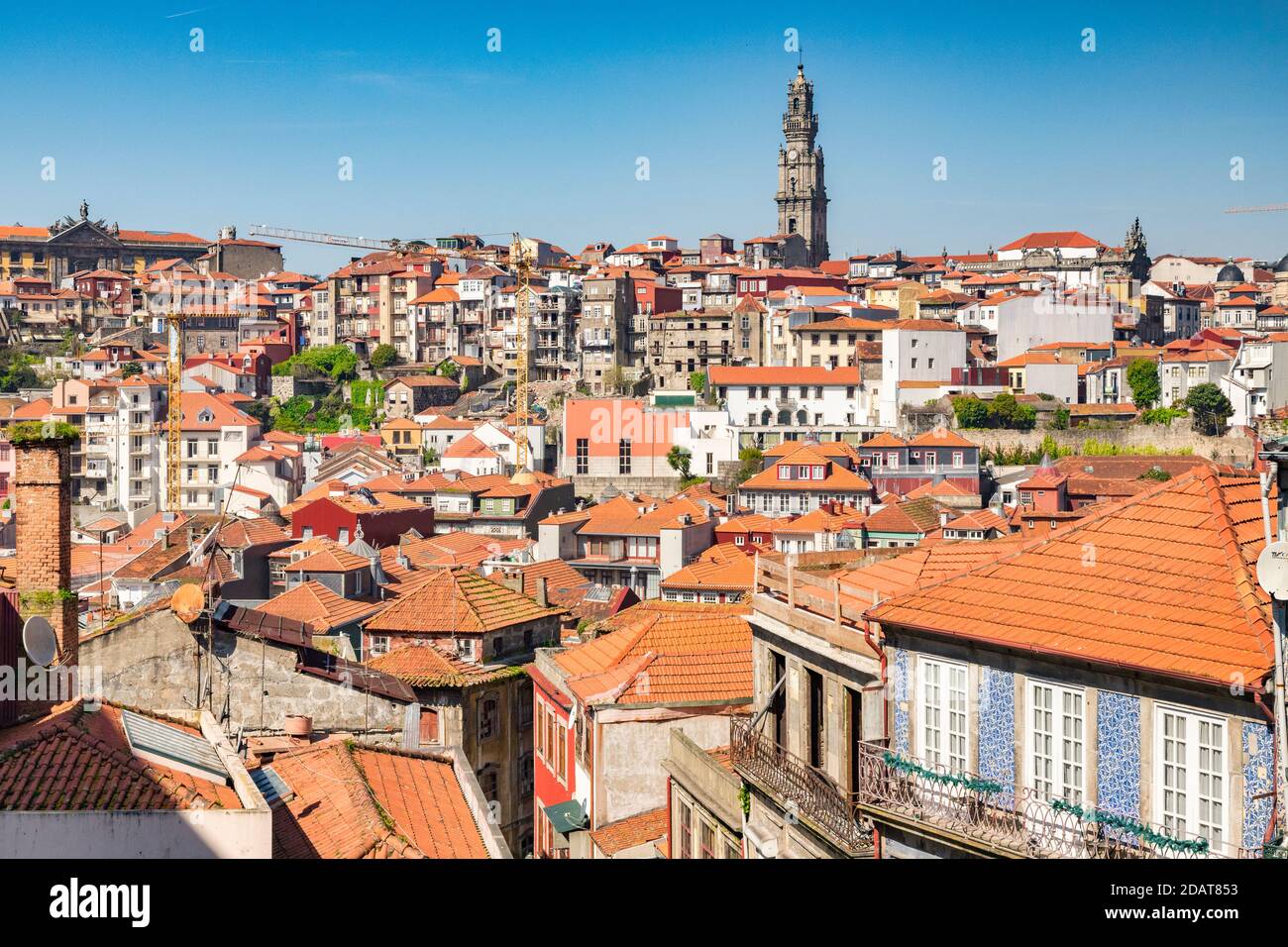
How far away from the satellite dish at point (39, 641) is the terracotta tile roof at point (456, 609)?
7.27 m

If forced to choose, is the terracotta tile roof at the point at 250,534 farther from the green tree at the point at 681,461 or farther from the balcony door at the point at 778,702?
the balcony door at the point at 778,702

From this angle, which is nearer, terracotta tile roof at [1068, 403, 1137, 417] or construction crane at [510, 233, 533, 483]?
terracotta tile roof at [1068, 403, 1137, 417]

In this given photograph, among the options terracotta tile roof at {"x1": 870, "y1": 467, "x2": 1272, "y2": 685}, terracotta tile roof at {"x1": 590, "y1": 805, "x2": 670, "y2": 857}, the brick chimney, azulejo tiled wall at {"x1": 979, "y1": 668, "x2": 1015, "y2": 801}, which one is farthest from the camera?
terracotta tile roof at {"x1": 590, "y1": 805, "x2": 670, "y2": 857}

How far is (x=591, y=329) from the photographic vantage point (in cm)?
5969

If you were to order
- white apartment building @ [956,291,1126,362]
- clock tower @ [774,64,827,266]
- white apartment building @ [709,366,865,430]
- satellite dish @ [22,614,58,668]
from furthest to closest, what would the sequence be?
1. clock tower @ [774,64,827,266]
2. white apartment building @ [956,291,1126,362]
3. white apartment building @ [709,366,865,430]
4. satellite dish @ [22,614,58,668]

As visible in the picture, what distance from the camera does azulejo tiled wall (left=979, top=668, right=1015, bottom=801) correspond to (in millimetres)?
5770

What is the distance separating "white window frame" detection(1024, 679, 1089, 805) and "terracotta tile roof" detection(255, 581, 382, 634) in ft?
37.2

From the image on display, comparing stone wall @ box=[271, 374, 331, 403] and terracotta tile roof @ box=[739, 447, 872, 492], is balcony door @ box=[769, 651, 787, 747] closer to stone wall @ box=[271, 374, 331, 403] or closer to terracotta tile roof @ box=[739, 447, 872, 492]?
terracotta tile roof @ box=[739, 447, 872, 492]

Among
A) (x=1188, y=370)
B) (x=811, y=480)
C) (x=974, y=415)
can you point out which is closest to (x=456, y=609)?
(x=811, y=480)

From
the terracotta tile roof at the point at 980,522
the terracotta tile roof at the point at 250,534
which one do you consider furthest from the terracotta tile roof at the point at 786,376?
the terracotta tile roof at the point at 250,534

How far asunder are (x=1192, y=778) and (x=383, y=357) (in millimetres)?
62070

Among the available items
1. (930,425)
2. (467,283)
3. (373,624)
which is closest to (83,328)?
(467,283)

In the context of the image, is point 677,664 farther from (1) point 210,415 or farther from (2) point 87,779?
(1) point 210,415

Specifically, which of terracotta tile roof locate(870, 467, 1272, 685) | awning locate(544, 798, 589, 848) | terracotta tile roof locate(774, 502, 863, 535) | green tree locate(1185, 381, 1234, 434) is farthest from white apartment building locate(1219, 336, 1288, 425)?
terracotta tile roof locate(870, 467, 1272, 685)
